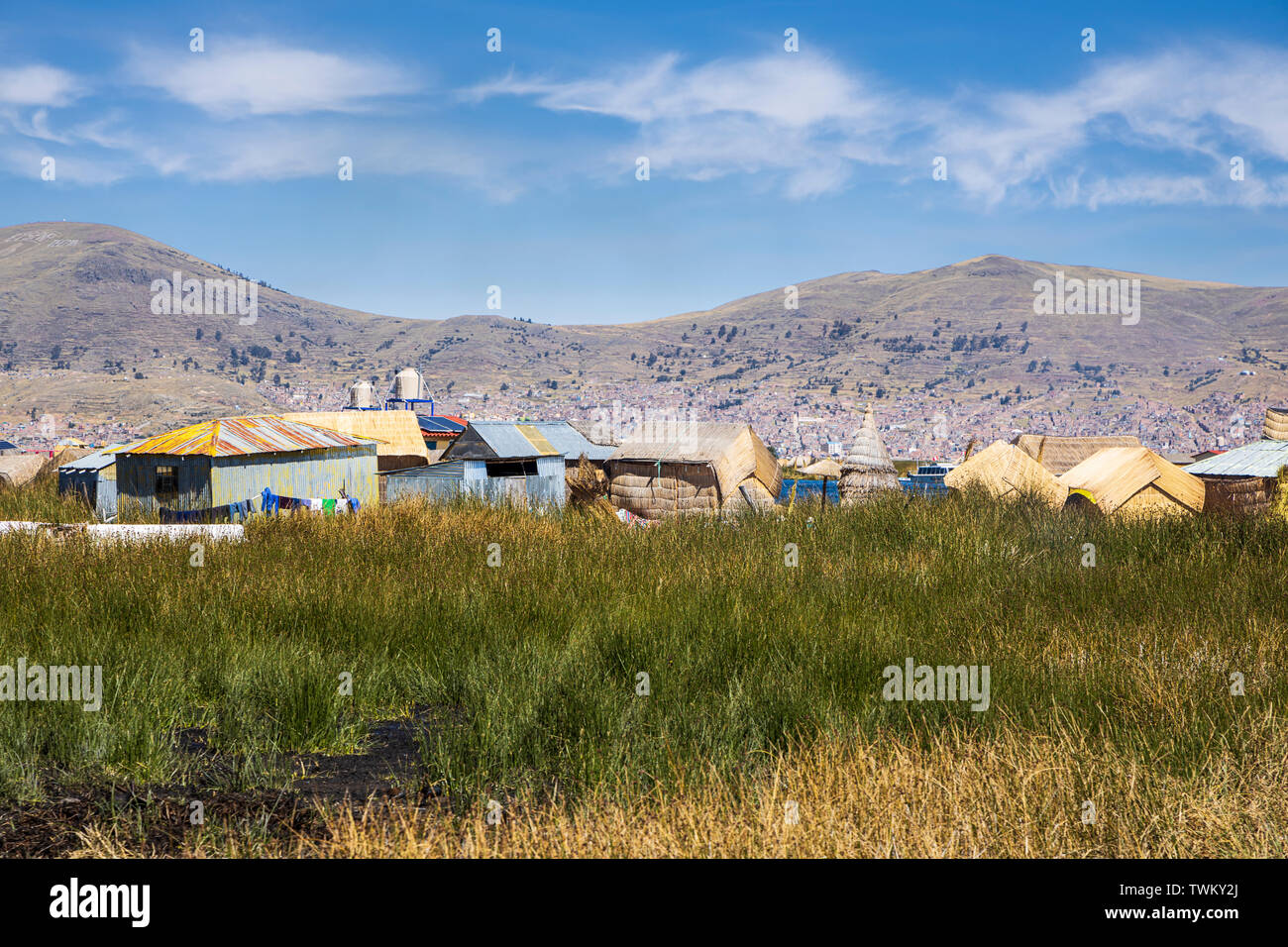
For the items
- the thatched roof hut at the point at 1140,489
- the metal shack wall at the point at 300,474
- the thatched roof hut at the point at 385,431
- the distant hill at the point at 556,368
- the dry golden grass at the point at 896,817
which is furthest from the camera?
the distant hill at the point at 556,368

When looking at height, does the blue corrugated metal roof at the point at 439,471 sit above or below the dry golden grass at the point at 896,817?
above

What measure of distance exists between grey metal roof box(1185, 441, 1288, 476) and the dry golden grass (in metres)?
13.6

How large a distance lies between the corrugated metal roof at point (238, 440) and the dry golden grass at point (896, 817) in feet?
38.0

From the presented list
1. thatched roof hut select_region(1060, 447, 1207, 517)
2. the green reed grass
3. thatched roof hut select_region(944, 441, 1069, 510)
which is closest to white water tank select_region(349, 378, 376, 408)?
thatched roof hut select_region(944, 441, 1069, 510)

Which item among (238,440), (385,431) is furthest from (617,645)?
(385,431)

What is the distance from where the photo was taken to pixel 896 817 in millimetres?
3867

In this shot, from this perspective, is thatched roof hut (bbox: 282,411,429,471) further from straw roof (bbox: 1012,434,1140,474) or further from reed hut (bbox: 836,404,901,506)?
straw roof (bbox: 1012,434,1140,474)

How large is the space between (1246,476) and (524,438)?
536 inches

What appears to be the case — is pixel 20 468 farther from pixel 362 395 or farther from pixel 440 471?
pixel 362 395

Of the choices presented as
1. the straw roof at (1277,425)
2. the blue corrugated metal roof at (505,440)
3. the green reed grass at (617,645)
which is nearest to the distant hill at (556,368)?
the blue corrugated metal roof at (505,440)

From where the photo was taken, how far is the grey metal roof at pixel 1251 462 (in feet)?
52.7

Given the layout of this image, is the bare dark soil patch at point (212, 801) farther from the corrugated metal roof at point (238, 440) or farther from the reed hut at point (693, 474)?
the reed hut at point (693, 474)

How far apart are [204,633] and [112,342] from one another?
7620 inches
